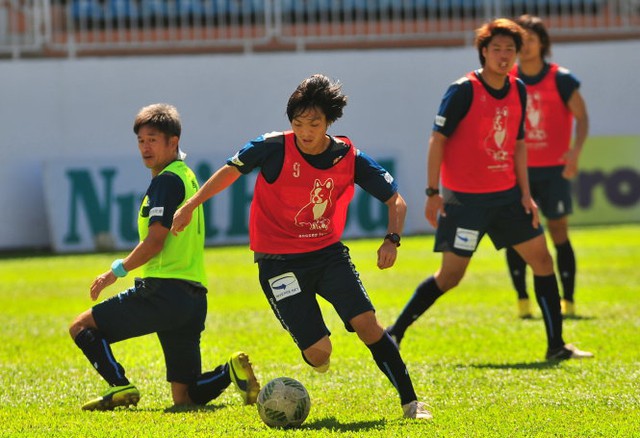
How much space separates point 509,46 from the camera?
813cm

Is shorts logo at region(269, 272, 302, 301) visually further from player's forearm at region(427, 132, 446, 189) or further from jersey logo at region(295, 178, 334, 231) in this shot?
player's forearm at region(427, 132, 446, 189)

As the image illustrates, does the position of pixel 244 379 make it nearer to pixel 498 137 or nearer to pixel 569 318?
pixel 498 137

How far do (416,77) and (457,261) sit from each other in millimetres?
13807

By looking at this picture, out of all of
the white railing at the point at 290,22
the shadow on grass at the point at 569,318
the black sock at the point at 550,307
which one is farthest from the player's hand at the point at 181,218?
the white railing at the point at 290,22

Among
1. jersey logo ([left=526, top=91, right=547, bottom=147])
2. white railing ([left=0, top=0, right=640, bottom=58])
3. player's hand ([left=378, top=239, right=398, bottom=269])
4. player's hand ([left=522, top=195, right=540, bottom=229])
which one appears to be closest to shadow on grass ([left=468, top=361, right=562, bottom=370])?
player's hand ([left=522, top=195, right=540, bottom=229])

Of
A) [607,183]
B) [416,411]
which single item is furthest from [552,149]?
[607,183]

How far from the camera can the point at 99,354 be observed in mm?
6855

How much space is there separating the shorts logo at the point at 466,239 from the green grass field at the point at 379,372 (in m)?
0.74

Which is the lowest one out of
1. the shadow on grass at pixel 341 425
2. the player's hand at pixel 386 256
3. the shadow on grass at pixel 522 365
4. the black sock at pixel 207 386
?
the shadow on grass at pixel 522 365

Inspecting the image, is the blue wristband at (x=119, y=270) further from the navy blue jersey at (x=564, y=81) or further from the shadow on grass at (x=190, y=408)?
the navy blue jersey at (x=564, y=81)

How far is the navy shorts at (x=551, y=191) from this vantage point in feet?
34.1

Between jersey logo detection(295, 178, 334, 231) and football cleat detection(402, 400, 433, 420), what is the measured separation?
97 centimetres

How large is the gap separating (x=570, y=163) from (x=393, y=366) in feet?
14.3

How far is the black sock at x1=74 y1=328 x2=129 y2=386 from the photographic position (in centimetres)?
686
